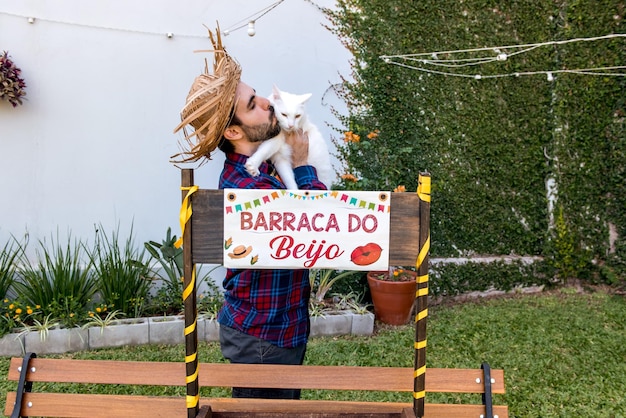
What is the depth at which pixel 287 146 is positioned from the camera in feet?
6.71

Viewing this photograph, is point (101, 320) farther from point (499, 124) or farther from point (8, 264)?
point (499, 124)

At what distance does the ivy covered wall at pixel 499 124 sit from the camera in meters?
5.02

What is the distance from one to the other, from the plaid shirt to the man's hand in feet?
0.64

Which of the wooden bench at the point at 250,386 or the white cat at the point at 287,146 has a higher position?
the white cat at the point at 287,146

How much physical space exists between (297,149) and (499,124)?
3.80 meters

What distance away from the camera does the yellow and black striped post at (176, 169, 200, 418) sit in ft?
4.91

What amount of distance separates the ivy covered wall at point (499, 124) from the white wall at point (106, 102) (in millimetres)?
945

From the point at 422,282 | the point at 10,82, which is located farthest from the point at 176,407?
the point at 10,82

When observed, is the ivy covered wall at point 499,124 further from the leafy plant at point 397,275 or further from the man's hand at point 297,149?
the man's hand at point 297,149

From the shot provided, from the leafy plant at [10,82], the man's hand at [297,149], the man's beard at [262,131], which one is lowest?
the man's hand at [297,149]

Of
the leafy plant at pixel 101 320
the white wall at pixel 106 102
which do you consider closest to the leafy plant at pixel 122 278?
the leafy plant at pixel 101 320

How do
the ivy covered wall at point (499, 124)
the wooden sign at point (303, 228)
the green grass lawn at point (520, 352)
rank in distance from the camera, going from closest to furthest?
the wooden sign at point (303, 228) → the green grass lawn at point (520, 352) → the ivy covered wall at point (499, 124)

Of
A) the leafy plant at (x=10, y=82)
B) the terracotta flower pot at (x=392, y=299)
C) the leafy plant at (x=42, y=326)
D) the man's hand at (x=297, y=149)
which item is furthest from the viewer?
the terracotta flower pot at (x=392, y=299)

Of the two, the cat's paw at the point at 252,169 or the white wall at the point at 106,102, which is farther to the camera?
the white wall at the point at 106,102
